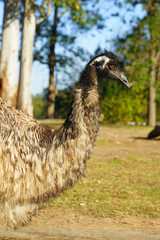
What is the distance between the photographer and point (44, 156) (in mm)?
3695

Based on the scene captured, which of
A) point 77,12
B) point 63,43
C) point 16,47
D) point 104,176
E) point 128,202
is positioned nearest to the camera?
point 128,202

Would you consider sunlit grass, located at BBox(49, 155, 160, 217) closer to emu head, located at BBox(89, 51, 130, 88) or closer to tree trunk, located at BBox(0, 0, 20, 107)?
emu head, located at BBox(89, 51, 130, 88)

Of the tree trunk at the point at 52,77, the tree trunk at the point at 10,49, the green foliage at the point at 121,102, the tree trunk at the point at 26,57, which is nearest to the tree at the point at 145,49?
the green foliage at the point at 121,102

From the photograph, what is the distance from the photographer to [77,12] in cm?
1270

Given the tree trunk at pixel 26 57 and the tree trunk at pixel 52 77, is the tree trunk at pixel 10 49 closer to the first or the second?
the tree trunk at pixel 26 57

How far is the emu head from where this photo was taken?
12.8 ft

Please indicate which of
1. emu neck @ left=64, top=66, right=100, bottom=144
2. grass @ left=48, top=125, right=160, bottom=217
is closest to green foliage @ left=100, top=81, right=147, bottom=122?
grass @ left=48, top=125, right=160, bottom=217

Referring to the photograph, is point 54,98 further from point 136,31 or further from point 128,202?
point 128,202

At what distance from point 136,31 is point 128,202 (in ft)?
51.8

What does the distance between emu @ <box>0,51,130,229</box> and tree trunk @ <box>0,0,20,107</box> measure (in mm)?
7967

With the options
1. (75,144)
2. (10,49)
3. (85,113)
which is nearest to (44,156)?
(75,144)

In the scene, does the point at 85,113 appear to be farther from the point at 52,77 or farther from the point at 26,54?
the point at 52,77

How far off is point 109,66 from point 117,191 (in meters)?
2.74

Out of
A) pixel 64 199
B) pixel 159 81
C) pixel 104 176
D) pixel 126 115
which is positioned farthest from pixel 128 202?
pixel 126 115
